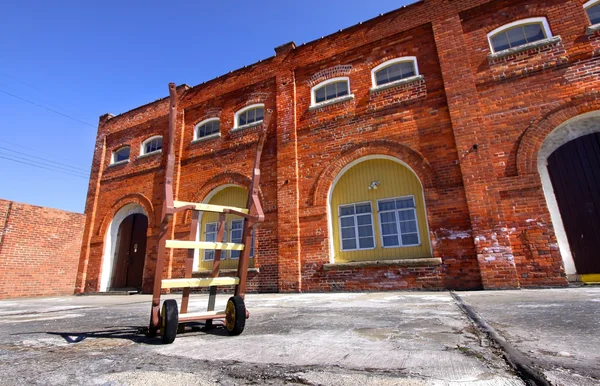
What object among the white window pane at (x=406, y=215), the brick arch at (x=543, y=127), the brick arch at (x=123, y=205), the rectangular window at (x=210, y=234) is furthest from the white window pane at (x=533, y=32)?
the brick arch at (x=123, y=205)

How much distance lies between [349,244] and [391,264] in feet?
4.46

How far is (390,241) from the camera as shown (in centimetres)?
823

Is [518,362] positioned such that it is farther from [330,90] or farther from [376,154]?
[330,90]

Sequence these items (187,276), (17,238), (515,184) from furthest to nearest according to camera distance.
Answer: (17,238)
(515,184)
(187,276)

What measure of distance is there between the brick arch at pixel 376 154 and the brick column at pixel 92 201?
32.4 ft

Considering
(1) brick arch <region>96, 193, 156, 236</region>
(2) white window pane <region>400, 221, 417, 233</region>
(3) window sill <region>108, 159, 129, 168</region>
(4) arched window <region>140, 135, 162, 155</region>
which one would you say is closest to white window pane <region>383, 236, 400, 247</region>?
(2) white window pane <region>400, 221, 417, 233</region>

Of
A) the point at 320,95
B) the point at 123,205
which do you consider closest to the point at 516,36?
the point at 320,95

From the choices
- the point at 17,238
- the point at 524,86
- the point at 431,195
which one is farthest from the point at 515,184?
the point at 17,238

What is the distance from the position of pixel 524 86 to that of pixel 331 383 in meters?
8.88

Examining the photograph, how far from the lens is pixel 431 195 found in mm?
7758

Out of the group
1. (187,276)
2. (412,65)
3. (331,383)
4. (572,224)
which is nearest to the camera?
(331,383)

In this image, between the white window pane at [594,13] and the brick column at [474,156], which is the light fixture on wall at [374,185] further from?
the white window pane at [594,13]

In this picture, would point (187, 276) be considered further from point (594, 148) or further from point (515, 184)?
point (594, 148)

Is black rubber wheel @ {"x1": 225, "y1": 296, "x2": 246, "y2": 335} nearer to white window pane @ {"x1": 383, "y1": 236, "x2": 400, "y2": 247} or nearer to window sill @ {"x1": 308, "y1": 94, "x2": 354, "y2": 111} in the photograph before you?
white window pane @ {"x1": 383, "y1": 236, "x2": 400, "y2": 247}
